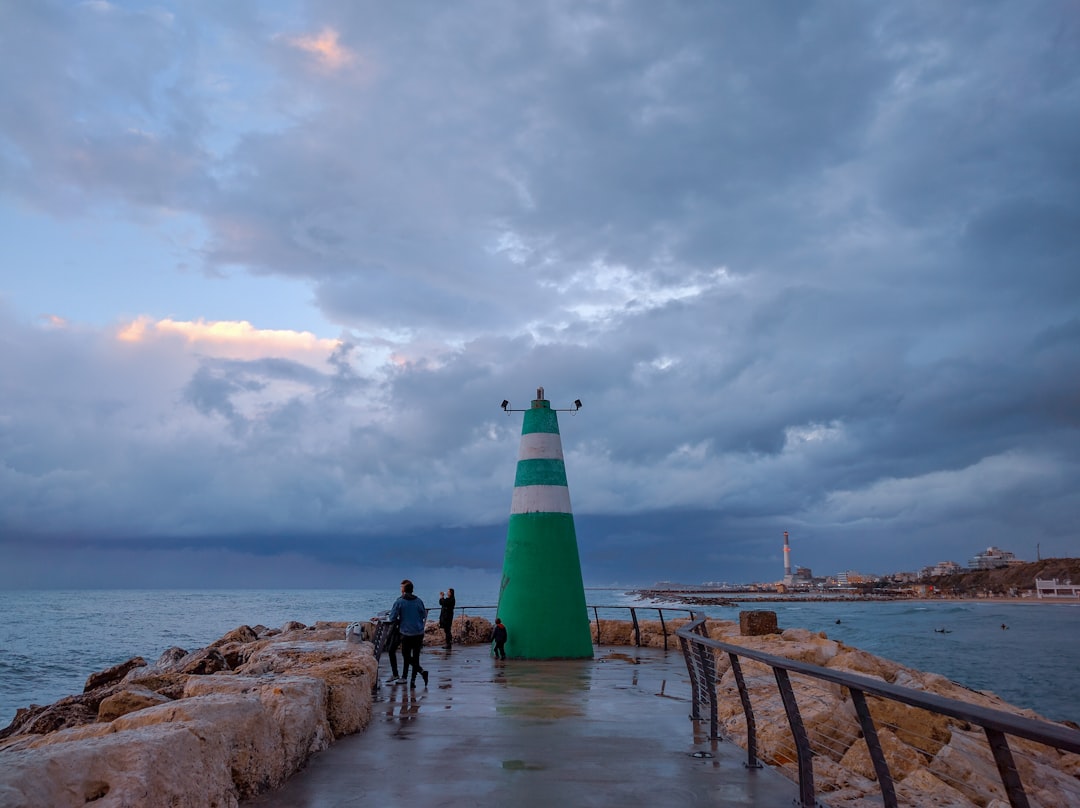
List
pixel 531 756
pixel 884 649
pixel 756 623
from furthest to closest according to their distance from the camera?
pixel 884 649
pixel 756 623
pixel 531 756

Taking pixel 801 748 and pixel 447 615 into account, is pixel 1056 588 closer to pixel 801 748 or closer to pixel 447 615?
pixel 447 615

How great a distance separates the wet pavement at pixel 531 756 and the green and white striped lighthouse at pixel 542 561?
377 cm

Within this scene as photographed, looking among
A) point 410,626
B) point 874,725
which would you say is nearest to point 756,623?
point 410,626

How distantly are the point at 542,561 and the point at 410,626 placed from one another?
423cm

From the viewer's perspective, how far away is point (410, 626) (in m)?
9.92

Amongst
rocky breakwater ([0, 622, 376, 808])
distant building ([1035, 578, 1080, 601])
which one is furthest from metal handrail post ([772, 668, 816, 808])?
distant building ([1035, 578, 1080, 601])

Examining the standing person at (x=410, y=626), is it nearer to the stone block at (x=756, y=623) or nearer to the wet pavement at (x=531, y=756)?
the wet pavement at (x=531, y=756)

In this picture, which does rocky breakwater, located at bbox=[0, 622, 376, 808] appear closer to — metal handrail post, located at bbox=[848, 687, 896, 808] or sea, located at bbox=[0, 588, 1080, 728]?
metal handrail post, located at bbox=[848, 687, 896, 808]

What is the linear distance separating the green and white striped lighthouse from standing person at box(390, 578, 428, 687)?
355 cm

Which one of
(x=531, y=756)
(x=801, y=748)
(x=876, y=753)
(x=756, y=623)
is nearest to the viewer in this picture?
(x=876, y=753)

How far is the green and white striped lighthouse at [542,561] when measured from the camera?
13.6 meters

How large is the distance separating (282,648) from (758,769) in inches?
250

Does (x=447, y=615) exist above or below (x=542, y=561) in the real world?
below

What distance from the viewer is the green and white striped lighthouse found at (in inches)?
534
